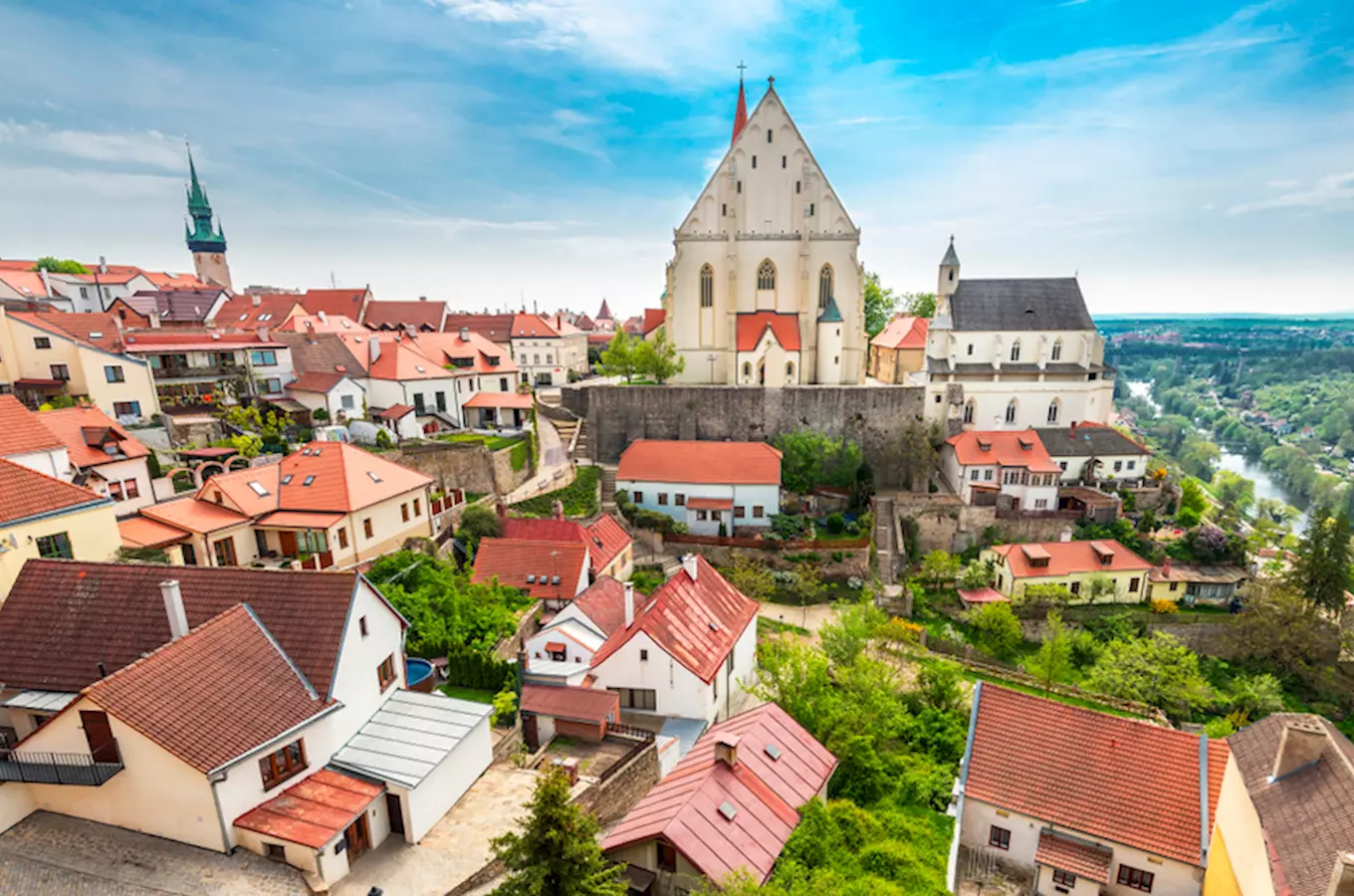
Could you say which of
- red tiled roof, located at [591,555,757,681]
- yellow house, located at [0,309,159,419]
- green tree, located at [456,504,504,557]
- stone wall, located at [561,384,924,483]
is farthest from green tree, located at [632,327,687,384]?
yellow house, located at [0,309,159,419]

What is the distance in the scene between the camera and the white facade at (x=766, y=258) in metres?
44.7

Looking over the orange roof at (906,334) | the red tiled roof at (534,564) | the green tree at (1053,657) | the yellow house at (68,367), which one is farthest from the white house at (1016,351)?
the yellow house at (68,367)

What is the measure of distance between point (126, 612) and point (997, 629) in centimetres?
3526

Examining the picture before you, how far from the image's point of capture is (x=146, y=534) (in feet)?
70.6

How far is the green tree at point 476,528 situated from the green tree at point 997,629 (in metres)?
25.8

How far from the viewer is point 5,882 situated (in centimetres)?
1079

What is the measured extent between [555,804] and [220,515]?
21.1 metres

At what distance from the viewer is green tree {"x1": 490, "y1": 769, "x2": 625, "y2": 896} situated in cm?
982

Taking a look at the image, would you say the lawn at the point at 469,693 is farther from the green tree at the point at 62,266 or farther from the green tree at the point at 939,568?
the green tree at the point at 62,266

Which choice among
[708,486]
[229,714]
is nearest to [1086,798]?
[229,714]

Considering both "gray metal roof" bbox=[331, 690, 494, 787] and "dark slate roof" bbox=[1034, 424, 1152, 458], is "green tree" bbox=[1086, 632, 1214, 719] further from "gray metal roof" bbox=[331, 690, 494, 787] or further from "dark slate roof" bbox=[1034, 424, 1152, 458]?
"gray metal roof" bbox=[331, 690, 494, 787]

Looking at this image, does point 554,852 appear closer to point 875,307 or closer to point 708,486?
point 708,486

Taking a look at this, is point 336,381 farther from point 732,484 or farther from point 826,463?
point 826,463

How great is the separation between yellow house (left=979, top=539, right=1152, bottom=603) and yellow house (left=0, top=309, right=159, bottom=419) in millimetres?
47948
